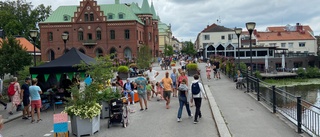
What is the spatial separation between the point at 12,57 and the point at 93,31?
122ft

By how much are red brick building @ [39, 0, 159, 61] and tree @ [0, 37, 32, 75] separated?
35.2 meters

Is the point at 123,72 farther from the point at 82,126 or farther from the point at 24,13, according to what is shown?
the point at 24,13

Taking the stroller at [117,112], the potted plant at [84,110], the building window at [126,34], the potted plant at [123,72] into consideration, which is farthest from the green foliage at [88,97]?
the building window at [126,34]

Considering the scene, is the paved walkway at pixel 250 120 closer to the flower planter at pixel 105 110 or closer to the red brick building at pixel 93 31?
the flower planter at pixel 105 110

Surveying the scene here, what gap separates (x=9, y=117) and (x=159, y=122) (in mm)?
6687

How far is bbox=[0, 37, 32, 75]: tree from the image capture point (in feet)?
89.4

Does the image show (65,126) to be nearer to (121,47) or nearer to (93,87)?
(93,87)

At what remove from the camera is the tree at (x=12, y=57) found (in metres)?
27.2

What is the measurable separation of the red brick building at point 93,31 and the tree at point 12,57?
116 ft

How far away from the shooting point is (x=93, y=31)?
63.8m

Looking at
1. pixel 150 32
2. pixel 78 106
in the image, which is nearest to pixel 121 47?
pixel 150 32

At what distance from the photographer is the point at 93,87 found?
10625 mm

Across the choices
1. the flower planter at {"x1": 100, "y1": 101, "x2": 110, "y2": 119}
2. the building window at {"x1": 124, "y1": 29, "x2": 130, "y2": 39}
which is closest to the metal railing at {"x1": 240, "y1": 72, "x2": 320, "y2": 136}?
the flower planter at {"x1": 100, "y1": 101, "x2": 110, "y2": 119}

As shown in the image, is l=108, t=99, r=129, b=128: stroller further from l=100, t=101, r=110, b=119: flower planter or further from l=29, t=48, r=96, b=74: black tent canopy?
l=29, t=48, r=96, b=74: black tent canopy
